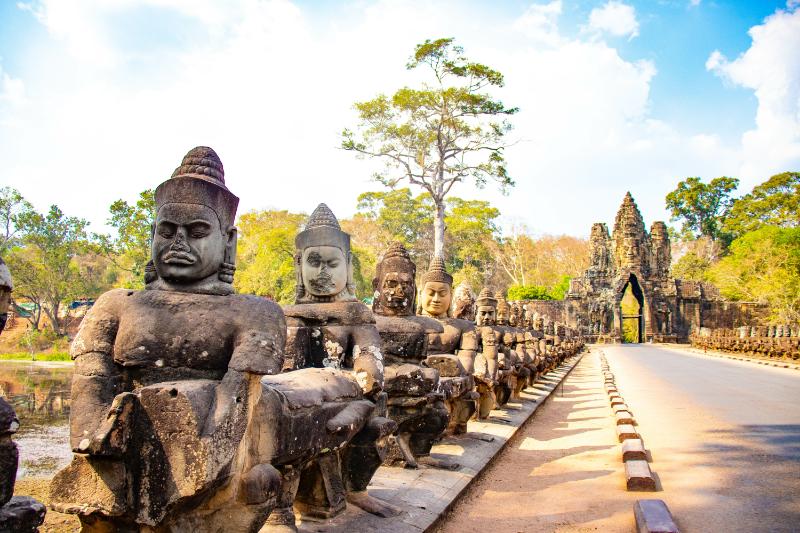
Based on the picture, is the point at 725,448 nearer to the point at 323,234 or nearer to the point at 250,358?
the point at 323,234

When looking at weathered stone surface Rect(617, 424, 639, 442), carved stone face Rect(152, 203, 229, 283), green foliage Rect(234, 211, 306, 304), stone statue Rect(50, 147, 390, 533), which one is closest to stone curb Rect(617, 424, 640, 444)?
weathered stone surface Rect(617, 424, 639, 442)

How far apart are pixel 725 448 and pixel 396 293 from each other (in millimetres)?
4412

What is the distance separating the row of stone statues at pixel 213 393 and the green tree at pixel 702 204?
65040 millimetres

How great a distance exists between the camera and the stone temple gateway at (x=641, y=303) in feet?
144

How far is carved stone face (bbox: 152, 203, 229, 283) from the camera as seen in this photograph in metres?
2.93

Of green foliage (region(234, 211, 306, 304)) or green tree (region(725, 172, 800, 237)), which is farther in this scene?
green tree (region(725, 172, 800, 237))

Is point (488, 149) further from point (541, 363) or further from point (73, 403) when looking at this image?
point (73, 403)

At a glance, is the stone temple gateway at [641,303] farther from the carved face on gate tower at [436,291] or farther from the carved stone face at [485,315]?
the carved face on gate tower at [436,291]

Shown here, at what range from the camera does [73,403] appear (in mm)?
2609

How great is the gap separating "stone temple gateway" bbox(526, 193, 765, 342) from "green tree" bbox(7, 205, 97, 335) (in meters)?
29.3

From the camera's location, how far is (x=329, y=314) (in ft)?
14.8

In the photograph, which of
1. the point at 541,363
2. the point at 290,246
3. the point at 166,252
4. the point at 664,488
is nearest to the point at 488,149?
the point at 290,246

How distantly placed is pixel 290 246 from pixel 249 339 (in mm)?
29166

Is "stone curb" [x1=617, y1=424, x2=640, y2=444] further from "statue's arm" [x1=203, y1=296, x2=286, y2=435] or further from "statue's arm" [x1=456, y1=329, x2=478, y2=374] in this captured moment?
"statue's arm" [x1=203, y1=296, x2=286, y2=435]
